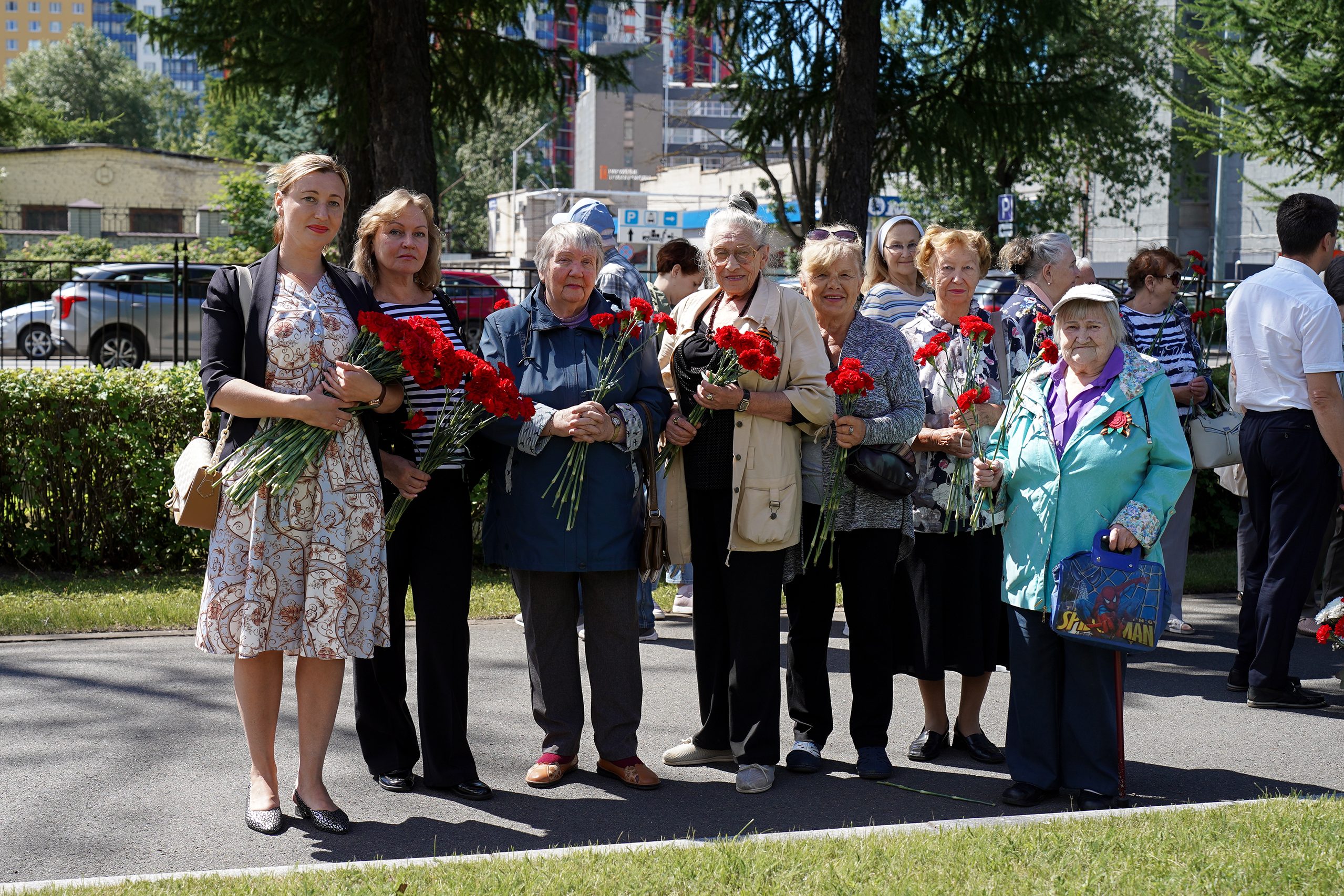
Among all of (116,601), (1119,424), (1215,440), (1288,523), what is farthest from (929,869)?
(116,601)

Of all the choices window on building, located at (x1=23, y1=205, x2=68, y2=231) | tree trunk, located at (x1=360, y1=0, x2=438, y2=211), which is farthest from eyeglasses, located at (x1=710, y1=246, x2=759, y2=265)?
window on building, located at (x1=23, y1=205, x2=68, y2=231)

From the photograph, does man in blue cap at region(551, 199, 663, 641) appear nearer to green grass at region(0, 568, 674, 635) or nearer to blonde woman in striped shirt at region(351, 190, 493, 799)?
green grass at region(0, 568, 674, 635)

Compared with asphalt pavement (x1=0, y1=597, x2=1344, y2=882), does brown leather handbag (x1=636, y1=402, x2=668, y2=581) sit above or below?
above

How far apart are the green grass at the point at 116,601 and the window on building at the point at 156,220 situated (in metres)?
47.4

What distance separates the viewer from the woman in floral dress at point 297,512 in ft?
13.6

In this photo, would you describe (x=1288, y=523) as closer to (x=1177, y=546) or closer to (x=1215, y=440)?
(x=1215, y=440)

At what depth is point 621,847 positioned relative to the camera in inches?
156

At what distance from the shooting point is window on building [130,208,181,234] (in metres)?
51.8

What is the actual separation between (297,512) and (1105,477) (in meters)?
2.83

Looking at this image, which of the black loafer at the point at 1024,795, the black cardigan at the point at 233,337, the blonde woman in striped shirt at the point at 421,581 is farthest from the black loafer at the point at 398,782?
the black loafer at the point at 1024,795

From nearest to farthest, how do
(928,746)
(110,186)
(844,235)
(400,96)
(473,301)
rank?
(928,746) → (844,235) → (400,96) → (473,301) → (110,186)

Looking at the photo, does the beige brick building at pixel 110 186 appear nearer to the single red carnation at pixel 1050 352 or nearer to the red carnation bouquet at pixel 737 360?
the red carnation bouquet at pixel 737 360

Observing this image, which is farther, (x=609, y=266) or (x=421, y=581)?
(x=609, y=266)

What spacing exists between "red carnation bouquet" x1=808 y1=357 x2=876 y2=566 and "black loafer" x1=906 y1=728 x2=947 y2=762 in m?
0.91
